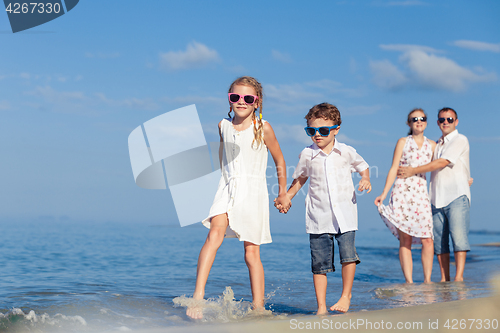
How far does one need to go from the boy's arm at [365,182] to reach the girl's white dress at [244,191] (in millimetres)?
796

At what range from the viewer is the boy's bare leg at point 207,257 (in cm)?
336

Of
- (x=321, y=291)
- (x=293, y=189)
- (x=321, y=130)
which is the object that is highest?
(x=321, y=130)

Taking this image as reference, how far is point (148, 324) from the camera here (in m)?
3.29

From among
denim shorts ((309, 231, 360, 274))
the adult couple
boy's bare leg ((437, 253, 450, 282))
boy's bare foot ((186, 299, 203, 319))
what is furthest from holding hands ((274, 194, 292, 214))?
boy's bare leg ((437, 253, 450, 282))

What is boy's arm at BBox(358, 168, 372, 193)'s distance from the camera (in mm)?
3616

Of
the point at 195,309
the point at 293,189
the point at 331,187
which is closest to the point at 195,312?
the point at 195,309

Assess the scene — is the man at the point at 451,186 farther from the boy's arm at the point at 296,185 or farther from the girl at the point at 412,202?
the boy's arm at the point at 296,185

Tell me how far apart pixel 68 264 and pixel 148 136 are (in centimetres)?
487

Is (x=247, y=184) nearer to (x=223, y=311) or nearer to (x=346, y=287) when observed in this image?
(x=223, y=311)

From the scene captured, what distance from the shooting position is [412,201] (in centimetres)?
565

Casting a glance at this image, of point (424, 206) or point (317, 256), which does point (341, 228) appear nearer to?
point (317, 256)

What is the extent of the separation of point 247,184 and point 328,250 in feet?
2.82

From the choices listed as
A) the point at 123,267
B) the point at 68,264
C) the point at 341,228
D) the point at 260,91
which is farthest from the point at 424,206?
the point at 68,264

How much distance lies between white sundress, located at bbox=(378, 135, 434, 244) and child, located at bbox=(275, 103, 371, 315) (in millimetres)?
2233
